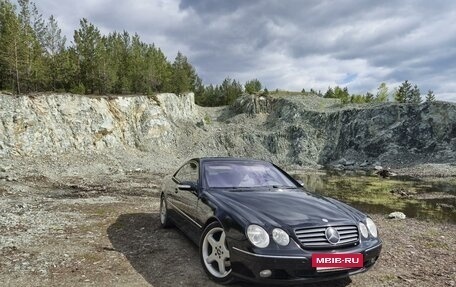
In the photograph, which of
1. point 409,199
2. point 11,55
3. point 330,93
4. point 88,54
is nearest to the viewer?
point 409,199

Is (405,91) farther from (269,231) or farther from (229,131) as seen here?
(269,231)

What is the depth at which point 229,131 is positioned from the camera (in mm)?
47469

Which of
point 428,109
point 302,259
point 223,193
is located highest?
point 428,109

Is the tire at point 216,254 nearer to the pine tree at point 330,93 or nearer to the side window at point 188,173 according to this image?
the side window at point 188,173

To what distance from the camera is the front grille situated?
4395 mm

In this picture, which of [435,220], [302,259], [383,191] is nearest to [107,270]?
[302,259]

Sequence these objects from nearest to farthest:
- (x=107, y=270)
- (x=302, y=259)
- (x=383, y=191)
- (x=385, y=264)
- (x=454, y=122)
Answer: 1. (x=302, y=259)
2. (x=107, y=270)
3. (x=385, y=264)
4. (x=383, y=191)
5. (x=454, y=122)

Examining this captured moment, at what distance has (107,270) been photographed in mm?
5590

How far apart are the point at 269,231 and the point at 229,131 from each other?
A: 142 ft

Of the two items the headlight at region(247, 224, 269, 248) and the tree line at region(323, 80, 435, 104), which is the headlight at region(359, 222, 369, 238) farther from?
the tree line at region(323, 80, 435, 104)

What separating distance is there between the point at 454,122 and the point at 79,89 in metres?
40.0

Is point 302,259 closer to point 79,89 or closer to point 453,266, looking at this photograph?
point 453,266
